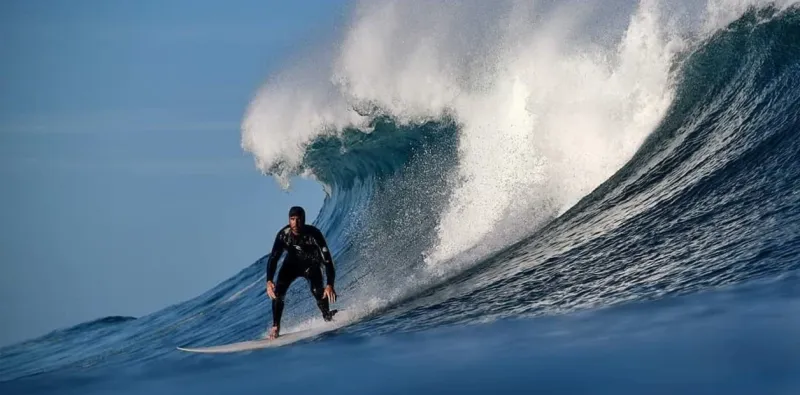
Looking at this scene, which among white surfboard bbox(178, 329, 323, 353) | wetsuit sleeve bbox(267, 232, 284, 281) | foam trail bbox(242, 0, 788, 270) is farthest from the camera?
foam trail bbox(242, 0, 788, 270)

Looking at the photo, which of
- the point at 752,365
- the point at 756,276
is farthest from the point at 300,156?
the point at 752,365

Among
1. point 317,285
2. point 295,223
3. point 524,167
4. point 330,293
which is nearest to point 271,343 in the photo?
point 330,293

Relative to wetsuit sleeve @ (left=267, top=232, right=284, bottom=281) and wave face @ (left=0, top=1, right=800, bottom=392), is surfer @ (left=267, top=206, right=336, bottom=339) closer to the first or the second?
wetsuit sleeve @ (left=267, top=232, right=284, bottom=281)

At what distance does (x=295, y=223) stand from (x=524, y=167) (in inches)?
150

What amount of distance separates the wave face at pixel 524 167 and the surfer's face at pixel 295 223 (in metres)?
0.79

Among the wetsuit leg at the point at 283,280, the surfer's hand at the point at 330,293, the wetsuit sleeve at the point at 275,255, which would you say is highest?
the wetsuit sleeve at the point at 275,255

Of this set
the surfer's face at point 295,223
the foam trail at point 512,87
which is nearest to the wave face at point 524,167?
the foam trail at point 512,87

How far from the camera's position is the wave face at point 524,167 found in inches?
255

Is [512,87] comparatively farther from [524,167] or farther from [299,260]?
[299,260]

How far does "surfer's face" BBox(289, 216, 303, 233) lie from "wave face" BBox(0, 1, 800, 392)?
2.58 ft

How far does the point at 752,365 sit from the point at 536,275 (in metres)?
3.29

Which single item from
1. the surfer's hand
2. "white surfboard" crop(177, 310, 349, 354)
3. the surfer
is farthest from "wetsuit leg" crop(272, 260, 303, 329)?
the surfer's hand

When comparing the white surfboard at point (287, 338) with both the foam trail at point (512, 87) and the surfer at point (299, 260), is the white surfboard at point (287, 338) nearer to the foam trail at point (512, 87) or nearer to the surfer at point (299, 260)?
the surfer at point (299, 260)

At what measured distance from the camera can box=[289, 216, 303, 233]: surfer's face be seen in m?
Answer: 7.16
